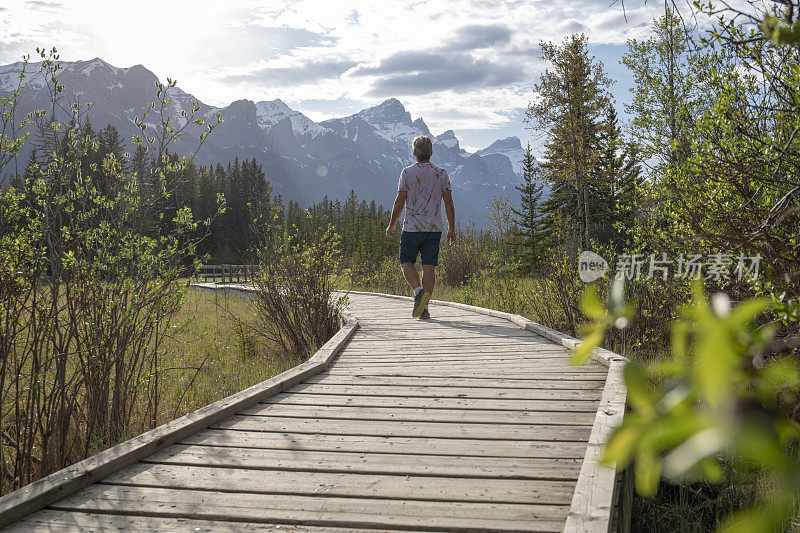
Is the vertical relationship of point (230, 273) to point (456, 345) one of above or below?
above

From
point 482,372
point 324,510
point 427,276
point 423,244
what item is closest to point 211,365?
point 427,276

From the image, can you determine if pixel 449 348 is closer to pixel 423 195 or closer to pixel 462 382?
pixel 462 382

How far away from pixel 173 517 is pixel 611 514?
1532mm

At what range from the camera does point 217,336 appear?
9.12 meters

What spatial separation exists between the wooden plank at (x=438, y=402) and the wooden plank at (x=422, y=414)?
6 centimetres

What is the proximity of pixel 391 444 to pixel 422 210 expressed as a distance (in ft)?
13.8

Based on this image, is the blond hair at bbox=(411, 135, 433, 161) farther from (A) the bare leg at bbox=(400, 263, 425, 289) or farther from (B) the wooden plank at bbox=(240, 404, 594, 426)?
(B) the wooden plank at bbox=(240, 404, 594, 426)

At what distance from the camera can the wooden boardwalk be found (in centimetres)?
197

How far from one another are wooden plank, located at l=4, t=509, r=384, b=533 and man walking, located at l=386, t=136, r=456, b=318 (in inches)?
186

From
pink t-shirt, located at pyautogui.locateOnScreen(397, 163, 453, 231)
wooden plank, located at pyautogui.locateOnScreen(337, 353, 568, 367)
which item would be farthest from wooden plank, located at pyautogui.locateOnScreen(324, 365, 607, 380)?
pink t-shirt, located at pyautogui.locateOnScreen(397, 163, 453, 231)

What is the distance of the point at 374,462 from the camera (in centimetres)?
247

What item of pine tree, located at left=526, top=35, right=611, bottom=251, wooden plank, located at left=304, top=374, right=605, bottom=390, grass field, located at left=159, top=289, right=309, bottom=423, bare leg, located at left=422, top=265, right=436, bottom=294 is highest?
pine tree, located at left=526, top=35, right=611, bottom=251

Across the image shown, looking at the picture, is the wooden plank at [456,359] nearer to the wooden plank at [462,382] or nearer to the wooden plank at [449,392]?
the wooden plank at [462,382]

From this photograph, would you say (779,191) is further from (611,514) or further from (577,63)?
(577,63)
